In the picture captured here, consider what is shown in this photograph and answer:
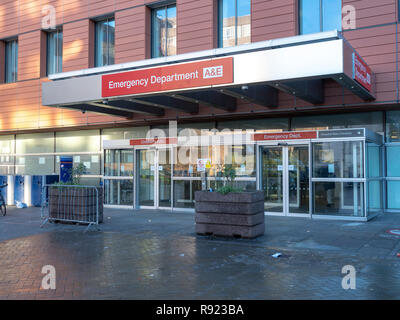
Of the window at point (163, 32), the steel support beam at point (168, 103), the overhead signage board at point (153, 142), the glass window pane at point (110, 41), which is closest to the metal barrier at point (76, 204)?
the steel support beam at point (168, 103)

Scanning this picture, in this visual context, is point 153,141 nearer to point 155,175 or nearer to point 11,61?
point 155,175

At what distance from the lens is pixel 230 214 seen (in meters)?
9.43

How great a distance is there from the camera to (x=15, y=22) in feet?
70.5

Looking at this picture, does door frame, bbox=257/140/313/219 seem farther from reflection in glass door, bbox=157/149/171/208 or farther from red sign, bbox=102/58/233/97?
reflection in glass door, bbox=157/149/171/208

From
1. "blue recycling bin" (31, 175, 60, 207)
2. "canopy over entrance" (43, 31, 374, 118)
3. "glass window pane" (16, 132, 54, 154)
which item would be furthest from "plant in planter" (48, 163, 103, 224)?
"glass window pane" (16, 132, 54, 154)

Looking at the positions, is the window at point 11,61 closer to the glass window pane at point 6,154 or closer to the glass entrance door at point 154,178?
the glass window pane at point 6,154

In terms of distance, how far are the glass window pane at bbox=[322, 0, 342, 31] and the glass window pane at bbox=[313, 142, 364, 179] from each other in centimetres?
426

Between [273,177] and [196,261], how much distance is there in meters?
6.85

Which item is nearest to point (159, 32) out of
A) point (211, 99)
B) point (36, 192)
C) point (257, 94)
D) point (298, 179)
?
point (211, 99)

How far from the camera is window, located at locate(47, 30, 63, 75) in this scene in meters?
20.4

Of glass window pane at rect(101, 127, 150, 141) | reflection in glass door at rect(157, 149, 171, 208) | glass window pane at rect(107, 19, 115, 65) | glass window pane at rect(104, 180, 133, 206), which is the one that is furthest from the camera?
glass window pane at rect(107, 19, 115, 65)

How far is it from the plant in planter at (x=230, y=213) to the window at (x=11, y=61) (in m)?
16.7

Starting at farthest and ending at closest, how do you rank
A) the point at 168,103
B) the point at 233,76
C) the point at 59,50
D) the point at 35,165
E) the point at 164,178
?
1. the point at 35,165
2. the point at 59,50
3. the point at 164,178
4. the point at 168,103
5. the point at 233,76
